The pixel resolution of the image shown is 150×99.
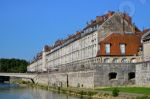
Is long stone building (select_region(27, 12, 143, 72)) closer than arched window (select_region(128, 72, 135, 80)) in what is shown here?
No

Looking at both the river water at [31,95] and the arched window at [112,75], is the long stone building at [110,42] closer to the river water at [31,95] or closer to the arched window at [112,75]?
the arched window at [112,75]

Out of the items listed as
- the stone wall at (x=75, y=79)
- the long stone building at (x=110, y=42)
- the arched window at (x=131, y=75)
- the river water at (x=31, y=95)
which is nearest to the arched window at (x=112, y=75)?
the arched window at (x=131, y=75)

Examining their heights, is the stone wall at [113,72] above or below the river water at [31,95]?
above

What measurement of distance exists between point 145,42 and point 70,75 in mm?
21979

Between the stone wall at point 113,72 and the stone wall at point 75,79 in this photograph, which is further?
the stone wall at point 75,79

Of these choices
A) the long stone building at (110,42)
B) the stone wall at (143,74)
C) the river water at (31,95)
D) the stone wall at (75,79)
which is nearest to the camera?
the stone wall at (143,74)

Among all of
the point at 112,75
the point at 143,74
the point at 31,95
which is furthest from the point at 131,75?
the point at 31,95

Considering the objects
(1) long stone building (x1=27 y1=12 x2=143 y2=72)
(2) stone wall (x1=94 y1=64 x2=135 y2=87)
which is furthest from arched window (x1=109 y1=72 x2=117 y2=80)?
(1) long stone building (x1=27 y1=12 x2=143 y2=72)

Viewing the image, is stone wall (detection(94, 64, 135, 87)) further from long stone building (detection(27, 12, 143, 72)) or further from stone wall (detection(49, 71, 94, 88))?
long stone building (detection(27, 12, 143, 72))

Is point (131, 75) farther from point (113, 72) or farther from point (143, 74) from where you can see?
point (143, 74)

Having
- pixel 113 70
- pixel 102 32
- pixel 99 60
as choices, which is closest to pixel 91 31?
pixel 102 32

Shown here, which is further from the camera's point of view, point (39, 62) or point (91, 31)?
point (39, 62)

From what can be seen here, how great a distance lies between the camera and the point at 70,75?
7962 cm

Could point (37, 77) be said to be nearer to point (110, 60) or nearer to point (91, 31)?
point (91, 31)
